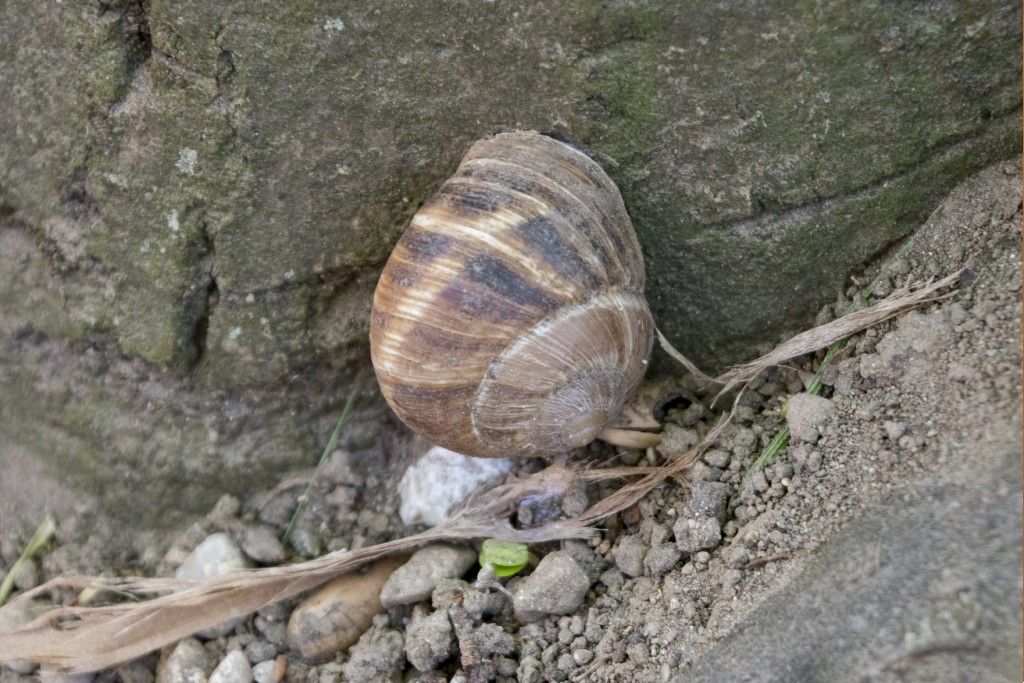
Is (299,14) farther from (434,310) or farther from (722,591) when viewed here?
(722,591)

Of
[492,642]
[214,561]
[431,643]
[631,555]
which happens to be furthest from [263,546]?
[631,555]

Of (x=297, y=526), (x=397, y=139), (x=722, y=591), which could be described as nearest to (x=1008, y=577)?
(x=722, y=591)

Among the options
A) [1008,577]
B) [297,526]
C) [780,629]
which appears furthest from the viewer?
[297,526]

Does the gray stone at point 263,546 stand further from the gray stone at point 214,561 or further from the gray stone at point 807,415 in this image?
the gray stone at point 807,415

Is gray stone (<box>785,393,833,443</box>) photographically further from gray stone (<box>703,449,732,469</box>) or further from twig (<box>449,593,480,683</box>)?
twig (<box>449,593,480,683</box>)

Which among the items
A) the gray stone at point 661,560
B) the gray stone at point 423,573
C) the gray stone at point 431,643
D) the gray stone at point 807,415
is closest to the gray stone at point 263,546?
the gray stone at point 423,573

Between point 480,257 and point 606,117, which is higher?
point 606,117
